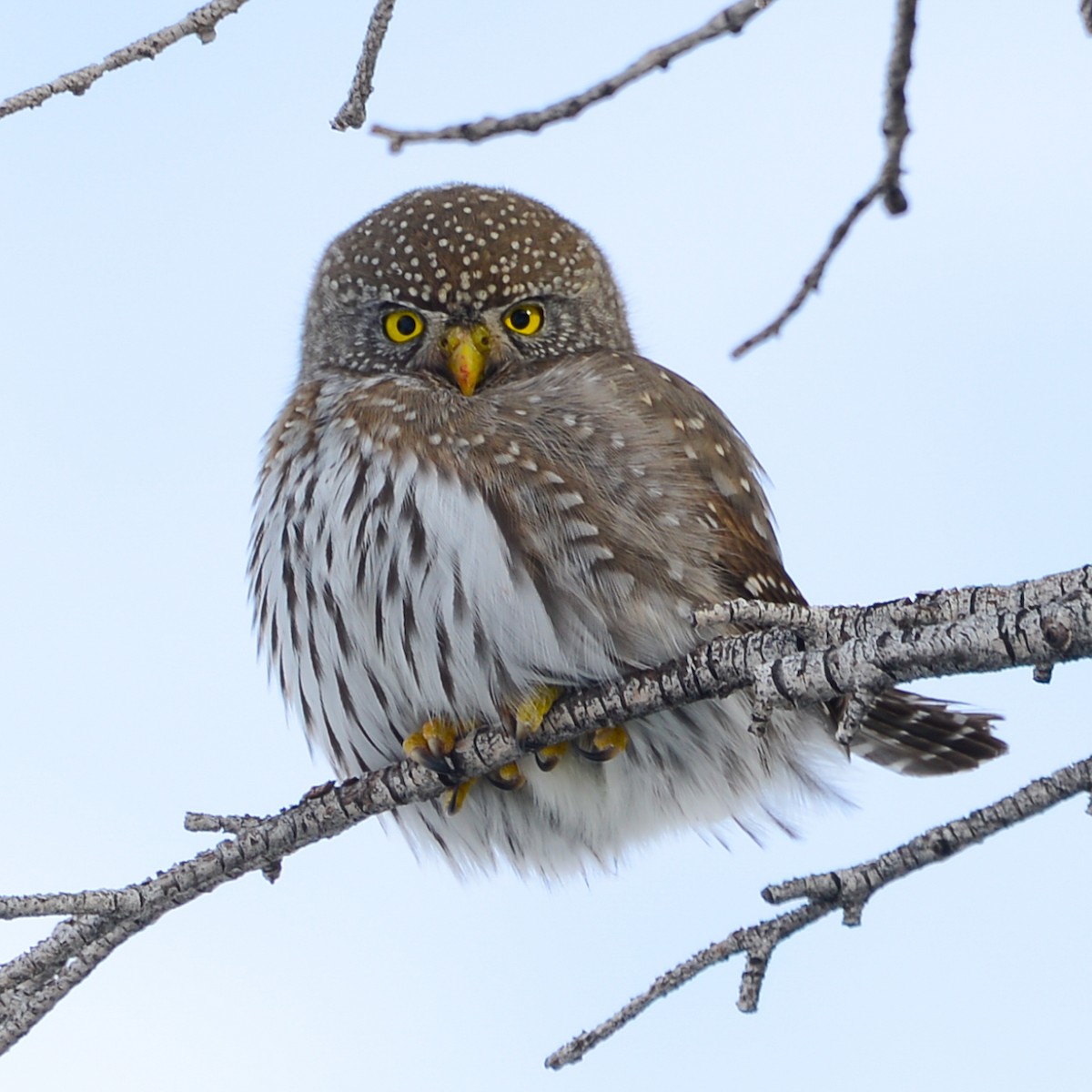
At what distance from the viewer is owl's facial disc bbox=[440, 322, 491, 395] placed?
139 inches

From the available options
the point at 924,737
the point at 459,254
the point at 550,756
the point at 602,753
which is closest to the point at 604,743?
the point at 602,753

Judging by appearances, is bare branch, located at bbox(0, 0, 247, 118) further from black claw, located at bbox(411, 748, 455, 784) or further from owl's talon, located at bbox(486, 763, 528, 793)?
owl's talon, located at bbox(486, 763, 528, 793)

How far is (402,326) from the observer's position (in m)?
3.84

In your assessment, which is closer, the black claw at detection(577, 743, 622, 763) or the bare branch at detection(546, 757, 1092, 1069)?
the bare branch at detection(546, 757, 1092, 1069)

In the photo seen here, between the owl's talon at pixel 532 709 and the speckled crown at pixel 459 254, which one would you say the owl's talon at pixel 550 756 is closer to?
the owl's talon at pixel 532 709

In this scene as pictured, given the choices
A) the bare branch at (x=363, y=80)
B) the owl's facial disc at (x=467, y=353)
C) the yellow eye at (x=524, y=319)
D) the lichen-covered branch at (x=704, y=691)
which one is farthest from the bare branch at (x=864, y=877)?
the yellow eye at (x=524, y=319)

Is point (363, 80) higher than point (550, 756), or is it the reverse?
point (363, 80)

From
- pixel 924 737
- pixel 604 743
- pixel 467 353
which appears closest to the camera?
pixel 604 743

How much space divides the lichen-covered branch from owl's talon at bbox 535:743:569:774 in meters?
0.14

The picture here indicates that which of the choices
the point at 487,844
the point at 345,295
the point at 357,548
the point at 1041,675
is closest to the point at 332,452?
the point at 357,548

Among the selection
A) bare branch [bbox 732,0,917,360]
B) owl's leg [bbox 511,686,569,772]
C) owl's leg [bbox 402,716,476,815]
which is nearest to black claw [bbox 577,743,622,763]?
owl's leg [bbox 511,686,569,772]

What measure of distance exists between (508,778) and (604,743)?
0.28 meters

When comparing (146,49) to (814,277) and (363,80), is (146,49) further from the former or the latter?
(814,277)

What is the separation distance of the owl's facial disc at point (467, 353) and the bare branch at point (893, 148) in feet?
4.16
